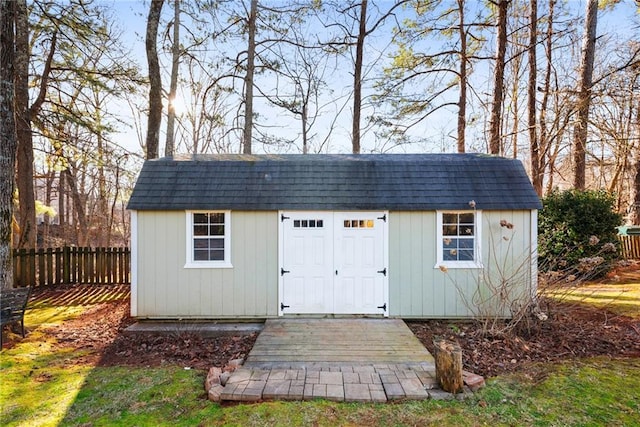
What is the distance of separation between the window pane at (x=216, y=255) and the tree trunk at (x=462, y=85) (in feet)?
34.9

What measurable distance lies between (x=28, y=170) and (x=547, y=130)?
1736 centimetres

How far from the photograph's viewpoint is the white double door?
20.1ft

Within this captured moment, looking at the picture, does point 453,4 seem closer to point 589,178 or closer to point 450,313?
point 450,313

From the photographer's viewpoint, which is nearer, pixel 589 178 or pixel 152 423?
pixel 152 423

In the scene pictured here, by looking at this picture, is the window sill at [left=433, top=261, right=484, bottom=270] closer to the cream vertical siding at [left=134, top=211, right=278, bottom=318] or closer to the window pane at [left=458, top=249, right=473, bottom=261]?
the window pane at [left=458, top=249, right=473, bottom=261]

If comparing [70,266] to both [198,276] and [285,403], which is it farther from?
[285,403]

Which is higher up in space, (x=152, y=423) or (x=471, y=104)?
(x=471, y=104)

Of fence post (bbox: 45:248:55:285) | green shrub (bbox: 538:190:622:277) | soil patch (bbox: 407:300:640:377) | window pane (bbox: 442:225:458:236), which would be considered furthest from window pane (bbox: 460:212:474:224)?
fence post (bbox: 45:248:55:285)

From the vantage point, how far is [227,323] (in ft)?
19.7

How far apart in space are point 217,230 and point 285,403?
3722 mm

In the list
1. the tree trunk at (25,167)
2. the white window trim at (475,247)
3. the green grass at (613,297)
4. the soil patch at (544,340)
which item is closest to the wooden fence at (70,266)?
the tree trunk at (25,167)

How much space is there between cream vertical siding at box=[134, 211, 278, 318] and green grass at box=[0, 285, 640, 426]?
5.89 feet

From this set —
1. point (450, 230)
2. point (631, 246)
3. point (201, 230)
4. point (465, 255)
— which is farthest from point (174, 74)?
point (631, 246)

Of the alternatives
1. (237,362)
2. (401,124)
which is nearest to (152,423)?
(237,362)
